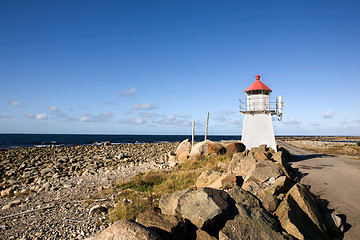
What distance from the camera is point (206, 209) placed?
470 centimetres

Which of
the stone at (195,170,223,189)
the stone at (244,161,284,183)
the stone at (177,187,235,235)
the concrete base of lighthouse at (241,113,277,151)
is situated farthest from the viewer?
the concrete base of lighthouse at (241,113,277,151)

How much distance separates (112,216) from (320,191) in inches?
307

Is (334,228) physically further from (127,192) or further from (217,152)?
(217,152)

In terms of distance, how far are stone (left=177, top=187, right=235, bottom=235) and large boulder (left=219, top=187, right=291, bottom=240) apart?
8.1 inches

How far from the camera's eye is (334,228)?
235 inches

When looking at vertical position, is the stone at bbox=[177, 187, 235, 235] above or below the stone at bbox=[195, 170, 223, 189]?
above

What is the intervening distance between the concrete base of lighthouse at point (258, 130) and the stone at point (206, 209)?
509 inches

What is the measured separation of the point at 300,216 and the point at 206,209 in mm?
2701

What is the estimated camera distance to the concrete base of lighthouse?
1700cm

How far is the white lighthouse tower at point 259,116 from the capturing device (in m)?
17.0

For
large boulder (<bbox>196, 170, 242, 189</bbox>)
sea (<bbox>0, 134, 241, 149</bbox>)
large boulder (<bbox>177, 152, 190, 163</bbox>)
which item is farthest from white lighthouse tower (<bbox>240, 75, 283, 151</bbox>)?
sea (<bbox>0, 134, 241, 149</bbox>)

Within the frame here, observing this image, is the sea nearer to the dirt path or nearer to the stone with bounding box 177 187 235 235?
the stone with bounding box 177 187 235 235

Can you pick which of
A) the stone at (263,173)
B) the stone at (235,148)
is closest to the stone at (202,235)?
the stone at (263,173)

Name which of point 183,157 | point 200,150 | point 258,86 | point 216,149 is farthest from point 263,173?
point 183,157
